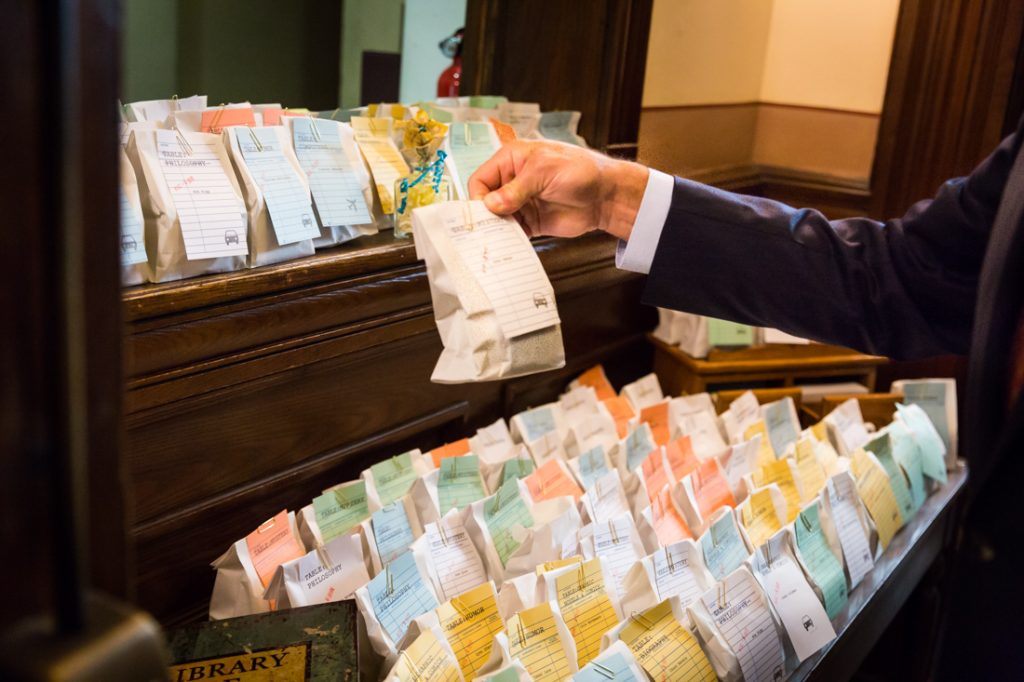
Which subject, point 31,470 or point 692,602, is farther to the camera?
point 692,602

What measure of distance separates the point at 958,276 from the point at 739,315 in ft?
1.06

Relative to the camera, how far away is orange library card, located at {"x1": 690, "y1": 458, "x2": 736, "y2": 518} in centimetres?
162

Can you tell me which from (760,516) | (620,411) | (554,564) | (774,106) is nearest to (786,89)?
(774,106)

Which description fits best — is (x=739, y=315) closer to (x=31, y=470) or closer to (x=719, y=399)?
(x=719, y=399)

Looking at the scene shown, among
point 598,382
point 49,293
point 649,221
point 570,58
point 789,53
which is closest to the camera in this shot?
point 49,293

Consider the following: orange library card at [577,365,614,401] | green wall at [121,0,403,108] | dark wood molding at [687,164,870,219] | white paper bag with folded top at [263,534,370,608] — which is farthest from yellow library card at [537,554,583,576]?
dark wood molding at [687,164,870,219]

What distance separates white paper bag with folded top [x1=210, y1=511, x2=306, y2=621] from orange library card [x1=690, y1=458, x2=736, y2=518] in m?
0.65

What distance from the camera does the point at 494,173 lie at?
4.26ft

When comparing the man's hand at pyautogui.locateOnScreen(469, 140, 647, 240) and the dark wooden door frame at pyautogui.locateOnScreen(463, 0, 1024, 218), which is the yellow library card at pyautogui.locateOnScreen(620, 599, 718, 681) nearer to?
the man's hand at pyautogui.locateOnScreen(469, 140, 647, 240)

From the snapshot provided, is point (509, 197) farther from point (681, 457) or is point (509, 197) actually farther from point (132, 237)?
point (681, 457)

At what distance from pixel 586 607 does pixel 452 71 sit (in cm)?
180

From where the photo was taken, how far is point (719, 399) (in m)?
2.24

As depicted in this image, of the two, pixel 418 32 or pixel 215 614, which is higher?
pixel 418 32

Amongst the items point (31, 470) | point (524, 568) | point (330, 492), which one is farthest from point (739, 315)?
point (31, 470)
